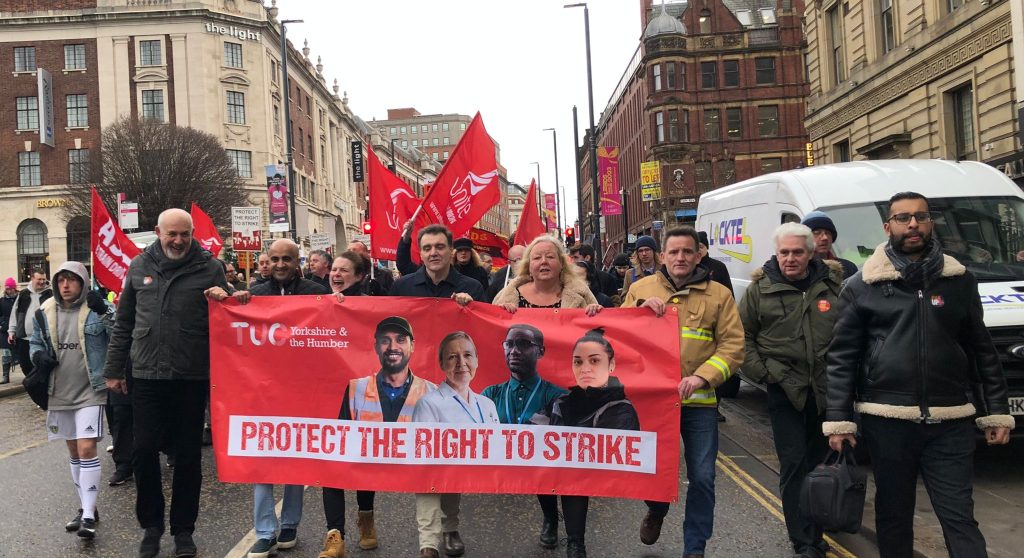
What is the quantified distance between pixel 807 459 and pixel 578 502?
139cm

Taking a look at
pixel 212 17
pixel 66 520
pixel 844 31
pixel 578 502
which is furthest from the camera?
pixel 212 17

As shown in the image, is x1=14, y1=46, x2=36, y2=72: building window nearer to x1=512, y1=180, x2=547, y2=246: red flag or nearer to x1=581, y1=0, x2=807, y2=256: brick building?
x1=581, y1=0, x2=807, y2=256: brick building

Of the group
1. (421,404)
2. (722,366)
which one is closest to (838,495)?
(722,366)

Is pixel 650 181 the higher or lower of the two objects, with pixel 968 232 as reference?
higher

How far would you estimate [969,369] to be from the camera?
12.7ft

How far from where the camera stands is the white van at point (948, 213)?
6.33 meters

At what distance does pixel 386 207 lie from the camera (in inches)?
389

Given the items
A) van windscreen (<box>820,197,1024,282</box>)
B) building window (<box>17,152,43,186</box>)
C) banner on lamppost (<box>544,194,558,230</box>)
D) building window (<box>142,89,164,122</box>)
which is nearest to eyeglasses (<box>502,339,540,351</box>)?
van windscreen (<box>820,197,1024,282</box>)

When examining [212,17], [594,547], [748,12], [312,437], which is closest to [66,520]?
[312,437]

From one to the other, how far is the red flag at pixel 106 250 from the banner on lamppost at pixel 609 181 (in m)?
19.6

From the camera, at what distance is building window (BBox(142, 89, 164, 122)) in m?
53.3

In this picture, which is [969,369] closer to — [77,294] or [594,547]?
[594,547]

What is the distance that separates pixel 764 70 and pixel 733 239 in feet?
167

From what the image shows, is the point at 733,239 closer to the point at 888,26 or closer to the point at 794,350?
the point at 794,350
